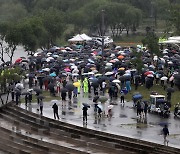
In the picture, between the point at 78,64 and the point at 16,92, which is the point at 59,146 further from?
the point at 78,64

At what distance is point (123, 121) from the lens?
3612 centimetres

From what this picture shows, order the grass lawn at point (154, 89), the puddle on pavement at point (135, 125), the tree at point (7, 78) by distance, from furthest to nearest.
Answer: the tree at point (7, 78) → the grass lawn at point (154, 89) → the puddle on pavement at point (135, 125)

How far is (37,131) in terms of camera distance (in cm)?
3509

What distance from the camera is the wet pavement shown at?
32562 mm

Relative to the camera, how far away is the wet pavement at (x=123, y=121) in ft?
107

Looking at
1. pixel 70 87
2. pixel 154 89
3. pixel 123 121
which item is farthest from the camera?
pixel 154 89

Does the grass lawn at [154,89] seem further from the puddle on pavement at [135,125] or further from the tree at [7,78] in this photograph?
the tree at [7,78]

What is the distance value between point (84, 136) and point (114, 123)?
9.70ft

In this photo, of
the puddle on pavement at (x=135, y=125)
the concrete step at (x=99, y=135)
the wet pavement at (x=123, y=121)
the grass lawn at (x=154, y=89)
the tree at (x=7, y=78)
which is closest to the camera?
the concrete step at (x=99, y=135)

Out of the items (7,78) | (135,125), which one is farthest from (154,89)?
(135,125)

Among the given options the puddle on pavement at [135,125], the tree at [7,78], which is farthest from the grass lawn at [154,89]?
the tree at [7,78]

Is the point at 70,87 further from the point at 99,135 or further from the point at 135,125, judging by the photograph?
the point at 99,135

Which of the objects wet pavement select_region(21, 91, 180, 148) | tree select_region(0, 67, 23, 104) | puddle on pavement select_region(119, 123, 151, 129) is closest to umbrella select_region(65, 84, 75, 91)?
wet pavement select_region(21, 91, 180, 148)

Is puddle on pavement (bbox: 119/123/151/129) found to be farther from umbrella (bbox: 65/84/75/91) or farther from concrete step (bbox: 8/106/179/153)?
umbrella (bbox: 65/84/75/91)
